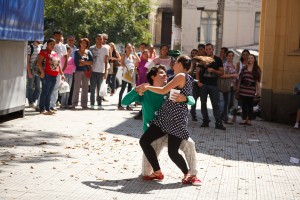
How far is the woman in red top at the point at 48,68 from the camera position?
1494 cm

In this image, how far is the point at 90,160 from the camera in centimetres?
993

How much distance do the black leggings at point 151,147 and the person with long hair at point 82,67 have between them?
29.0ft

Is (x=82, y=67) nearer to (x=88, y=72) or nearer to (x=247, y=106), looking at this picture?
(x=88, y=72)

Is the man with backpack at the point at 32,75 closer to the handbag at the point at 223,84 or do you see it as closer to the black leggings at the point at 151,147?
the handbag at the point at 223,84

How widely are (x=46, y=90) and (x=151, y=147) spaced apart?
700cm

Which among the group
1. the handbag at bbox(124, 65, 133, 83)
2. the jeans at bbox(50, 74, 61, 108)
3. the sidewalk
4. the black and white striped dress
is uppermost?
the black and white striped dress

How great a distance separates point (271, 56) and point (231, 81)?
6.43ft

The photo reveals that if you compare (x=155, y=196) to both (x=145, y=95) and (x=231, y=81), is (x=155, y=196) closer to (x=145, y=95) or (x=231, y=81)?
(x=145, y=95)

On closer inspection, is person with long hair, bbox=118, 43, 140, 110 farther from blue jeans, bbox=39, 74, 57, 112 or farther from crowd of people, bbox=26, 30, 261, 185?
blue jeans, bbox=39, 74, 57, 112

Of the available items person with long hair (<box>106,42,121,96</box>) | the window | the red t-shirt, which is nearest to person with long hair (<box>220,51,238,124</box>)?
the red t-shirt

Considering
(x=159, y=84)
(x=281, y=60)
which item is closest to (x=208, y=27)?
(x=281, y=60)

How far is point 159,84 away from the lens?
344 inches

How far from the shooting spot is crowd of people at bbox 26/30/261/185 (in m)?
8.48

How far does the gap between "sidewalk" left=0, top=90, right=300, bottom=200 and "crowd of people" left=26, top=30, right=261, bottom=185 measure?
475 mm
